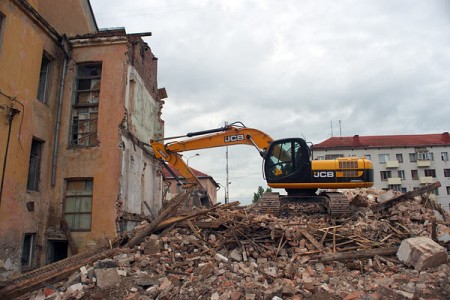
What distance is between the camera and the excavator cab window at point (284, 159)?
11.7 meters

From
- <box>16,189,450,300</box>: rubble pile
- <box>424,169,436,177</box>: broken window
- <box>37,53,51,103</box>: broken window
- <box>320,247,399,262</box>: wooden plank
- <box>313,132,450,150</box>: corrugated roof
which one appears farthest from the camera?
<box>313,132,450,150</box>: corrugated roof

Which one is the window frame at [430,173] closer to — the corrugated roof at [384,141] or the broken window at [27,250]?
the corrugated roof at [384,141]

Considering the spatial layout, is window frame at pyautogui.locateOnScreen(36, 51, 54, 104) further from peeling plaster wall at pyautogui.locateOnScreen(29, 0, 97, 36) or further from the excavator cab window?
the excavator cab window

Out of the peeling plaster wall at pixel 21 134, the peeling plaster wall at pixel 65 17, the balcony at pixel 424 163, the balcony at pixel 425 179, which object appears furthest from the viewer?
the balcony at pixel 425 179

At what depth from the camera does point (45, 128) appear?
Result: 12.1 meters

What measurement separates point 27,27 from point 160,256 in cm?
828

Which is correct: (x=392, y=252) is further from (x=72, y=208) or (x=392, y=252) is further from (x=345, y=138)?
(x=345, y=138)

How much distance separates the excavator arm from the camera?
41.0 feet

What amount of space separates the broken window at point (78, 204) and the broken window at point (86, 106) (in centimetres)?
142

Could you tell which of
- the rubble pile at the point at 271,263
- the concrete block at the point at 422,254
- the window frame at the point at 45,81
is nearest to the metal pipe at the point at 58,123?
the window frame at the point at 45,81

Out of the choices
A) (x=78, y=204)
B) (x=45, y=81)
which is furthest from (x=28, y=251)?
(x=45, y=81)

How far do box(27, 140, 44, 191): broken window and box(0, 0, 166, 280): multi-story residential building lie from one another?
0.10 ft

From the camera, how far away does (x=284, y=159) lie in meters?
11.8

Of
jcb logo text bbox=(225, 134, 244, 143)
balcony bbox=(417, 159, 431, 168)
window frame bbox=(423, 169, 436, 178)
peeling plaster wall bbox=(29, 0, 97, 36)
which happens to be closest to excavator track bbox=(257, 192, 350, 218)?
jcb logo text bbox=(225, 134, 244, 143)
